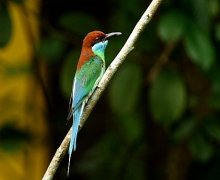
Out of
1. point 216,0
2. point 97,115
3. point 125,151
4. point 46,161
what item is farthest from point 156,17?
point 46,161

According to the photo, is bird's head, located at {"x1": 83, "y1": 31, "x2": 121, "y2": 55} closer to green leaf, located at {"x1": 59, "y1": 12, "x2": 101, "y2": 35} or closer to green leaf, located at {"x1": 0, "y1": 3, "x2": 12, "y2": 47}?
green leaf, located at {"x1": 0, "y1": 3, "x2": 12, "y2": 47}

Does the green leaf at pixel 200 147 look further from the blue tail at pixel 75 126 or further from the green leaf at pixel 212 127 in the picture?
the blue tail at pixel 75 126

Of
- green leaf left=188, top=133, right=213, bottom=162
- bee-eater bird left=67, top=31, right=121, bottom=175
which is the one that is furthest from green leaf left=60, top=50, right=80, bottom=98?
bee-eater bird left=67, top=31, right=121, bottom=175

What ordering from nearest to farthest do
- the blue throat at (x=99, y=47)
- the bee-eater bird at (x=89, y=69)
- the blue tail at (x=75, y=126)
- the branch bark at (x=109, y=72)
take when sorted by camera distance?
the branch bark at (x=109, y=72) < the blue tail at (x=75, y=126) < the bee-eater bird at (x=89, y=69) < the blue throat at (x=99, y=47)

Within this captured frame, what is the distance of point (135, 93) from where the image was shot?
396 centimetres

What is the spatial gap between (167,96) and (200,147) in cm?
34

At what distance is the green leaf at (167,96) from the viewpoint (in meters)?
3.91

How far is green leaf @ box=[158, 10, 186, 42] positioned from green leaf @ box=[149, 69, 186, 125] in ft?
0.79

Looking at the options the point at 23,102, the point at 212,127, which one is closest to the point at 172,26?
the point at 212,127

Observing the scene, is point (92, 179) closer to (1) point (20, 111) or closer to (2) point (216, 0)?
(1) point (20, 111)

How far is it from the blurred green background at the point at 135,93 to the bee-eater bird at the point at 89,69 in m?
0.66

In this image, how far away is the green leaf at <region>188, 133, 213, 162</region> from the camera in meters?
4.09

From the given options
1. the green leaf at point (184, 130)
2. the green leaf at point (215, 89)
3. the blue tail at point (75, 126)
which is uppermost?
the blue tail at point (75, 126)

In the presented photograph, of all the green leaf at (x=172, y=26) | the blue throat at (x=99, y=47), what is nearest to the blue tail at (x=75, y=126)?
the blue throat at (x=99, y=47)
